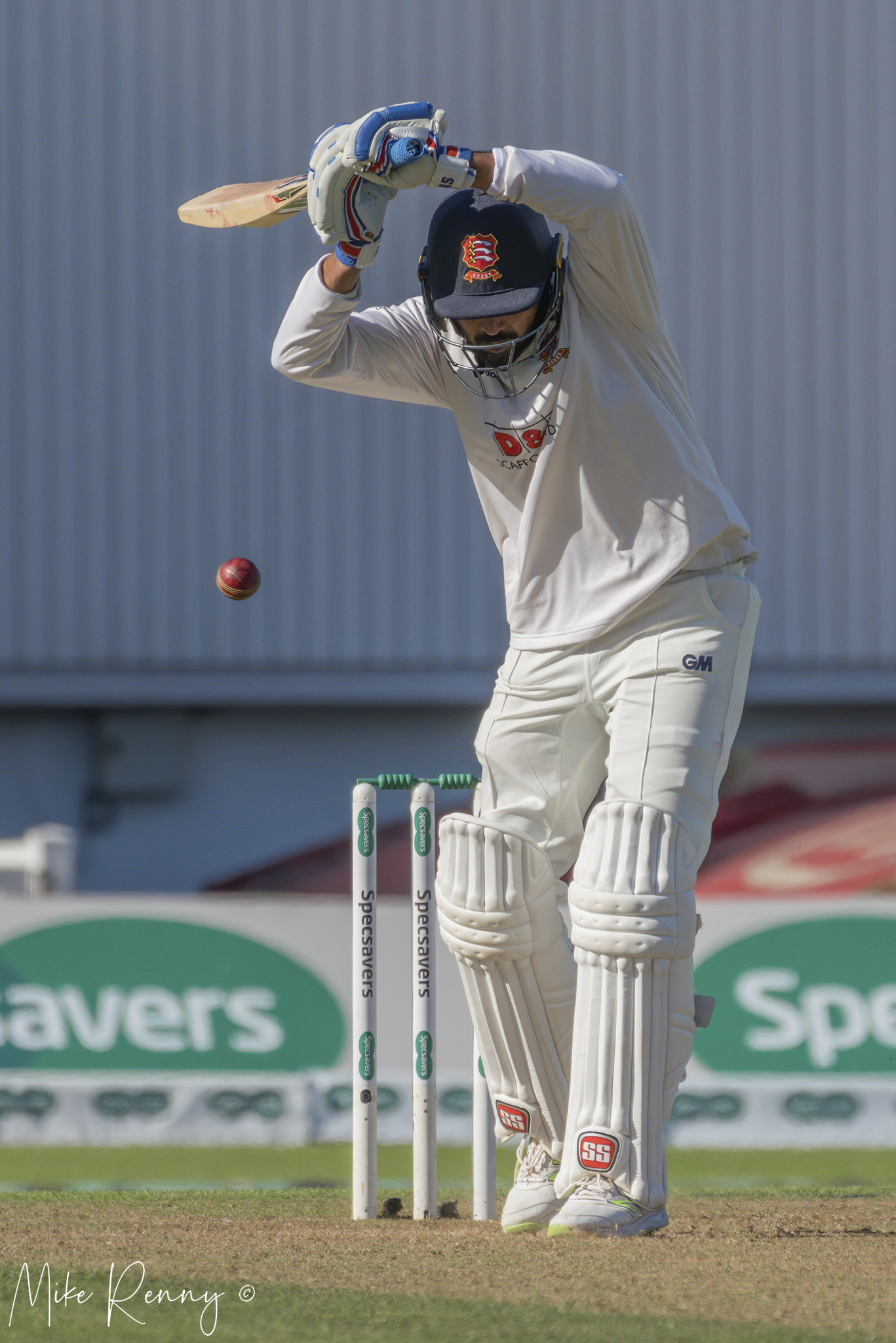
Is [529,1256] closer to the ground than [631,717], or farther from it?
closer to the ground

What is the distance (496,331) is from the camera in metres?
2.42

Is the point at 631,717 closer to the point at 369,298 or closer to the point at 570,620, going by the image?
the point at 570,620

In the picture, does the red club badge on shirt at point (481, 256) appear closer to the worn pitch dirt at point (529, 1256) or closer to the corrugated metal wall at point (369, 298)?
the worn pitch dirt at point (529, 1256)

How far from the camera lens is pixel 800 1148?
12.2 feet

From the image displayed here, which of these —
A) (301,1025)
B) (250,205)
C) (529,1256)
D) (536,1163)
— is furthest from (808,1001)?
(250,205)

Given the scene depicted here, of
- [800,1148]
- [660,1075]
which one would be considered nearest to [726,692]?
[660,1075]

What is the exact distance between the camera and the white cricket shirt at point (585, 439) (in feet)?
8.00

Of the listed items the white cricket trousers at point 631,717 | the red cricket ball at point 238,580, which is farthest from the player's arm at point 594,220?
the red cricket ball at point 238,580

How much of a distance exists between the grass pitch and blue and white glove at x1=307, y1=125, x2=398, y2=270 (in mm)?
1540

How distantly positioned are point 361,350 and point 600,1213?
4.89 feet

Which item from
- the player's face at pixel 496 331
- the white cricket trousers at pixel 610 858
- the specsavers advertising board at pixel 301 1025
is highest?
the player's face at pixel 496 331

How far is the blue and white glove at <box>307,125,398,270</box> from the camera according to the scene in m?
2.28

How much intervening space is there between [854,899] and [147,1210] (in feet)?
6.49

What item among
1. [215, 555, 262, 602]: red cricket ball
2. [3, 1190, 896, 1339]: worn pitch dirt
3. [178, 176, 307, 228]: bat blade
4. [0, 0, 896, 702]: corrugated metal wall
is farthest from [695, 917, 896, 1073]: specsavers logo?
[0, 0, 896, 702]: corrugated metal wall
